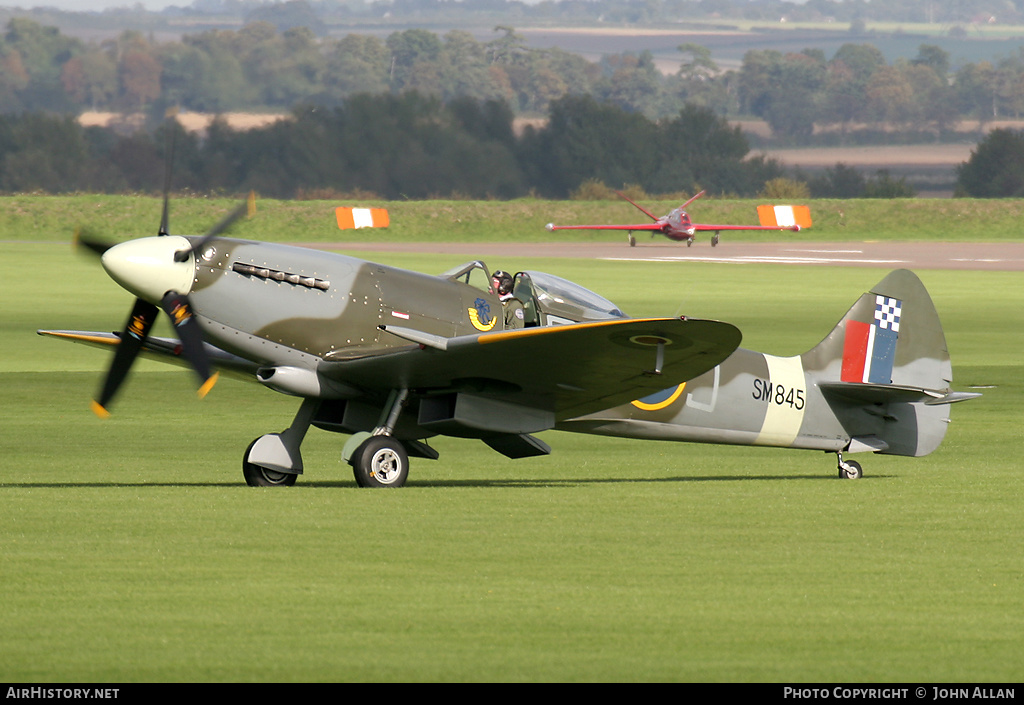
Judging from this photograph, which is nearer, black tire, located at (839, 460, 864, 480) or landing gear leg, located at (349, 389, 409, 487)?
landing gear leg, located at (349, 389, 409, 487)

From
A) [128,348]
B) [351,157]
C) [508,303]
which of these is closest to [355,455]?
[508,303]

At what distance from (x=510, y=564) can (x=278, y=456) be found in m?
4.30

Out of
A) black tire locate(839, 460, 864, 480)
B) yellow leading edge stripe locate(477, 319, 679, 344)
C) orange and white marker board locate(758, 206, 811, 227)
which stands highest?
yellow leading edge stripe locate(477, 319, 679, 344)

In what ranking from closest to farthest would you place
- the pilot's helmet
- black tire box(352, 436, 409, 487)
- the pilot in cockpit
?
black tire box(352, 436, 409, 487), the pilot in cockpit, the pilot's helmet

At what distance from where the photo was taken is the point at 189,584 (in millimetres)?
8641

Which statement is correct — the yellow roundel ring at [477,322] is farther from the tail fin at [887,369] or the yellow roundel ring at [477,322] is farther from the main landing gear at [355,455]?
the tail fin at [887,369]

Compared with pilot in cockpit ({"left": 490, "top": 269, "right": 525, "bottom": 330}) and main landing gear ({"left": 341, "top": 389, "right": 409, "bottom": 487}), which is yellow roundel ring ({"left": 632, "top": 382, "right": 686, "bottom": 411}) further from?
main landing gear ({"left": 341, "top": 389, "right": 409, "bottom": 487})

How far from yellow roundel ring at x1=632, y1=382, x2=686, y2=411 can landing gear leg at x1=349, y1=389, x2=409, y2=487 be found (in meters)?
→ 2.17

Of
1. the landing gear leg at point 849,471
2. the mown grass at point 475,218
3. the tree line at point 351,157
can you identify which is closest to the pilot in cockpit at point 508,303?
the landing gear leg at point 849,471

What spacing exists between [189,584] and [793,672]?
3.46 m

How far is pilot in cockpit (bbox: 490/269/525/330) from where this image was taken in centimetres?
1364

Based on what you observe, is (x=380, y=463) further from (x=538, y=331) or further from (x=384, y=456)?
(x=538, y=331)

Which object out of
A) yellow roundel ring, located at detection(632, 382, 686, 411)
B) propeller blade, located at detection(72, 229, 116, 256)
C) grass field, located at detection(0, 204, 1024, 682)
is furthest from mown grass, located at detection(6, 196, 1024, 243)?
yellow roundel ring, located at detection(632, 382, 686, 411)

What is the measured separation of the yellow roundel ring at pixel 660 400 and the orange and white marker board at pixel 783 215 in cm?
7884
